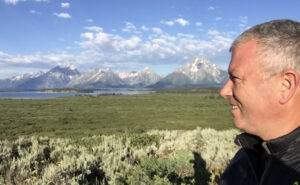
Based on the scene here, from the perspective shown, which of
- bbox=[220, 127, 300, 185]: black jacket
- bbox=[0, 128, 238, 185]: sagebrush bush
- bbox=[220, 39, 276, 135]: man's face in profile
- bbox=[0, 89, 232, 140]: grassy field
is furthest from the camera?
bbox=[0, 89, 232, 140]: grassy field

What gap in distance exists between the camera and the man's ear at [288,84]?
3.70 ft

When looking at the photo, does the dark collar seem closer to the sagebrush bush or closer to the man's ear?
the man's ear

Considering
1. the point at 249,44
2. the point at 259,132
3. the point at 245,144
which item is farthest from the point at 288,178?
the point at 249,44

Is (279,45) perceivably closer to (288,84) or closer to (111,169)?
(288,84)

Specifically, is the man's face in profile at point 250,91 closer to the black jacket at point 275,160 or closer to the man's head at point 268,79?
the man's head at point 268,79

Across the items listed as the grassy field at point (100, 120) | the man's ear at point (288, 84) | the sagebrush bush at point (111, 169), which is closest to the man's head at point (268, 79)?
the man's ear at point (288, 84)

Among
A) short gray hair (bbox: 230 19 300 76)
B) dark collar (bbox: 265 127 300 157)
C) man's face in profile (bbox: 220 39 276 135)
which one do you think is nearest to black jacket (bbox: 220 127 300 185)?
dark collar (bbox: 265 127 300 157)

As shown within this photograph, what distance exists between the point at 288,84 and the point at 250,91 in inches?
7.0

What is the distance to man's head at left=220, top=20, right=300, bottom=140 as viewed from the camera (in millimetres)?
1158

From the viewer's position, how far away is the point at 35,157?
907 centimetres

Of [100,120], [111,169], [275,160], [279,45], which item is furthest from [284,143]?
[100,120]

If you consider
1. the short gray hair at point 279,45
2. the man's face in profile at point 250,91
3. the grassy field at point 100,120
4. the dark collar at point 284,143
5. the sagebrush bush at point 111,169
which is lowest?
the grassy field at point 100,120

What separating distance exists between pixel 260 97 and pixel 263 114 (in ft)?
0.29

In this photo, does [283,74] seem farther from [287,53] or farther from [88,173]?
[88,173]
